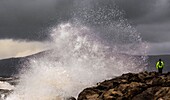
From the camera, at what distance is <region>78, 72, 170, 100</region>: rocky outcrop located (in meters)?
27.0

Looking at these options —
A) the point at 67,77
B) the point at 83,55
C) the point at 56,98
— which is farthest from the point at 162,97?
the point at 83,55

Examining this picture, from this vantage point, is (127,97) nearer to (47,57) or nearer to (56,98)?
(56,98)

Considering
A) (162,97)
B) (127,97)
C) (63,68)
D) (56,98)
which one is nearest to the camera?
(162,97)

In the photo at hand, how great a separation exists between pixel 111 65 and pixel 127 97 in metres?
30.8

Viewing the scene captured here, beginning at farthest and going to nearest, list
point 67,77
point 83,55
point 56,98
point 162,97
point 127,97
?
point 83,55
point 67,77
point 56,98
point 127,97
point 162,97

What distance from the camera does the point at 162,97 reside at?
84.8 feet

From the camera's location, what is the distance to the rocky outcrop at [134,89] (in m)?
27.0

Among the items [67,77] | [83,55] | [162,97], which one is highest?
[83,55]

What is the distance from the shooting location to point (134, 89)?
93.0ft

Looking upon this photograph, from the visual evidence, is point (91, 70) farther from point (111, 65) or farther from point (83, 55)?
point (111, 65)

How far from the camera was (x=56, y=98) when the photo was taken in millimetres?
37406

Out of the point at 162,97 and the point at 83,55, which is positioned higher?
the point at 83,55

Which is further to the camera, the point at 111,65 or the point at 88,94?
the point at 111,65

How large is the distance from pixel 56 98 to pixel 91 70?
12.4m
